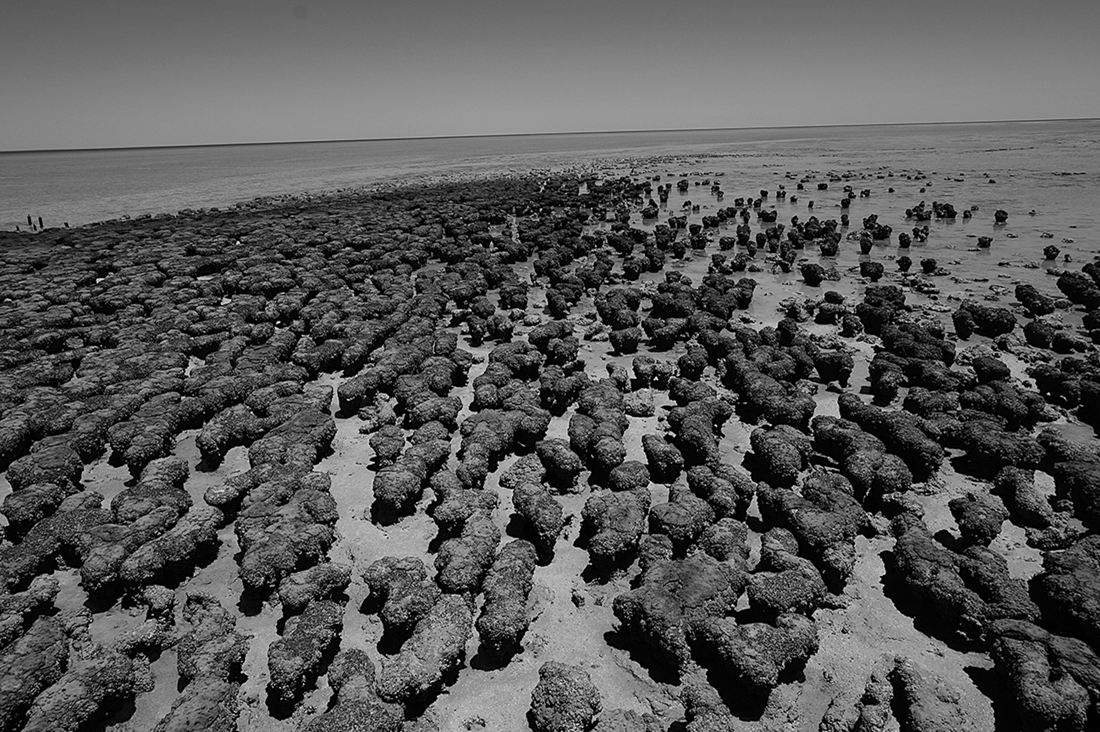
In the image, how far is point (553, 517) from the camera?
7.90m

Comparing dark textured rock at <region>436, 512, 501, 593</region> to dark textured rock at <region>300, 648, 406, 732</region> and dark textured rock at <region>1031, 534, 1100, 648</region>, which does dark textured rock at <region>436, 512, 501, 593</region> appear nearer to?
dark textured rock at <region>300, 648, 406, 732</region>

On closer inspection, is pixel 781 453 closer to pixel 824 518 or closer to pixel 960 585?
A: pixel 824 518

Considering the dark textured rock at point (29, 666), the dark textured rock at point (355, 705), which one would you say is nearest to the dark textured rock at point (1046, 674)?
the dark textured rock at point (355, 705)

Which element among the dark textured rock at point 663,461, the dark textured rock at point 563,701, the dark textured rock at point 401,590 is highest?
the dark textured rock at point 663,461

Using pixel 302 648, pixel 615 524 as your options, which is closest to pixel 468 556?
pixel 615 524

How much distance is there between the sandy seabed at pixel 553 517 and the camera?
5.94 meters

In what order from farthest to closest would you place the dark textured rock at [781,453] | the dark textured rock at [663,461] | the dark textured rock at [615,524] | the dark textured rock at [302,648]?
1. the dark textured rock at [663,461]
2. the dark textured rock at [781,453]
3. the dark textured rock at [615,524]
4. the dark textured rock at [302,648]

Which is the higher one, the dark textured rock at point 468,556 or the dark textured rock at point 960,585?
the dark textured rock at point 468,556

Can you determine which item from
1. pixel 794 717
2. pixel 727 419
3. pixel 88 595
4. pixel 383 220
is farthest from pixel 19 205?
pixel 794 717

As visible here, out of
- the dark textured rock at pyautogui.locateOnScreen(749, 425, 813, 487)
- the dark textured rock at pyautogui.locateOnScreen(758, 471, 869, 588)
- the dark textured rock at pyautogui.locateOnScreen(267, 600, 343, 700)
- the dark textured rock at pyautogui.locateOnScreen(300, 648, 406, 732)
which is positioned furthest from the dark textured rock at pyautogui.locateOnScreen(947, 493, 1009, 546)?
the dark textured rock at pyautogui.locateOnScreen(267, 600, 343, 700)

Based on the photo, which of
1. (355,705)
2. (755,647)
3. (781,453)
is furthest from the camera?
(781,453)

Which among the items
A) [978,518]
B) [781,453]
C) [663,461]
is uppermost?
[781,453]

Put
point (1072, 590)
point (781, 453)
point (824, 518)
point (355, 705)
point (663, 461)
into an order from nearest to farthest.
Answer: point (355, 705), point (1072, 590), point (824, 518), point (781, 453), point (663, 461)

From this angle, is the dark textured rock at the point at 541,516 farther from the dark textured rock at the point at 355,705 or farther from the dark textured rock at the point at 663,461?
the dark textured rock at the point at 355,705
